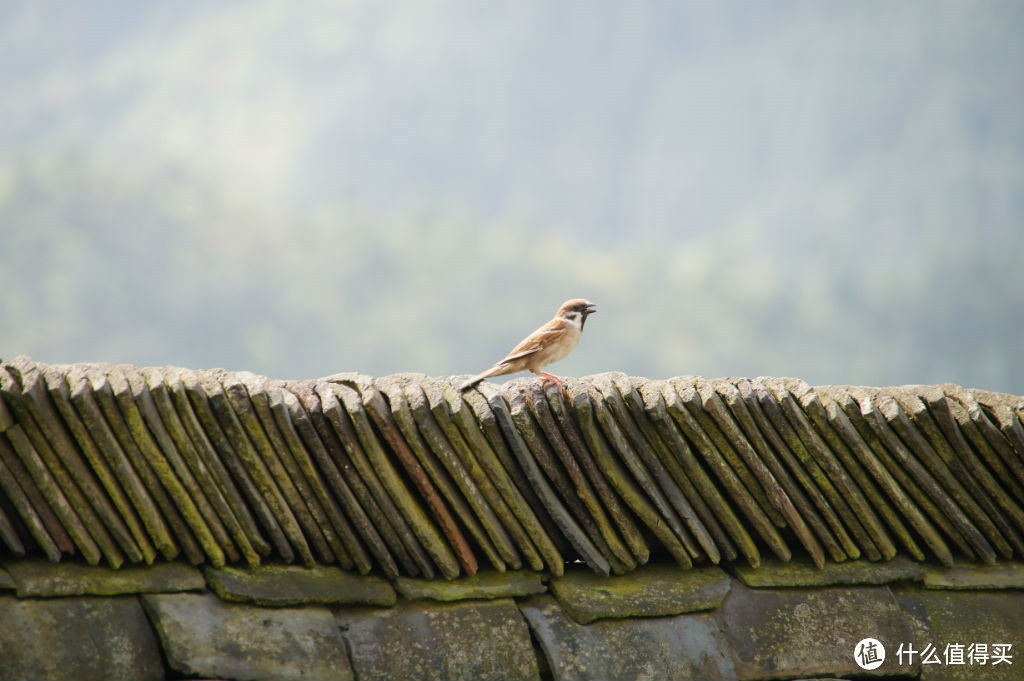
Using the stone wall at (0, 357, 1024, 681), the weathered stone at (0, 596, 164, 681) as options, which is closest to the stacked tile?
the stone wall at (0, 357, 1024, 681)

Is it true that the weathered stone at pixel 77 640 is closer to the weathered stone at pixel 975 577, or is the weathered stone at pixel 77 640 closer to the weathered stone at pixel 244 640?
the weathered stone at pixel 244 640

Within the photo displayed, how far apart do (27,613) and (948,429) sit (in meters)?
4.11

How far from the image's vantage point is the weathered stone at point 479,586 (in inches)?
154

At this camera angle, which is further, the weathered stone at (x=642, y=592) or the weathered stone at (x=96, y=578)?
the weathered stone at (x=642, y=592)

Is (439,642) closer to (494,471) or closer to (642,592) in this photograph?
(494,471)

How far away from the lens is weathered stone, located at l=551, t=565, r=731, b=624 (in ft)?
13.3

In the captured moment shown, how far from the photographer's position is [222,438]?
369 centimetres

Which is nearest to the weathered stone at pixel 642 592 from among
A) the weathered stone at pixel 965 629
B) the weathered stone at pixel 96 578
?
the weathered stone at pixel 965 629

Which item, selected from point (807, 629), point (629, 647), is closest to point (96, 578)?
point (629, 647)

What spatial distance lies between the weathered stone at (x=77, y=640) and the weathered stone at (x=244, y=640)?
73 millimetres

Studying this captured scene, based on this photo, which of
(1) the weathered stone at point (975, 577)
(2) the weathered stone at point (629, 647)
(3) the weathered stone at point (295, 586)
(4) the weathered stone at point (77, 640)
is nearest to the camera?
(4) the weathered stone at point (77, 640)

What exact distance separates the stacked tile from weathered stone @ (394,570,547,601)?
2.6 inches

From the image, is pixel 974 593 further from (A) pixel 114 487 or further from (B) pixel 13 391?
(B) pixel 13 391

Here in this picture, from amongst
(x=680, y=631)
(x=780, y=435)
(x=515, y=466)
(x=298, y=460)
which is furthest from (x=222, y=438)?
(x=780, y=435)
